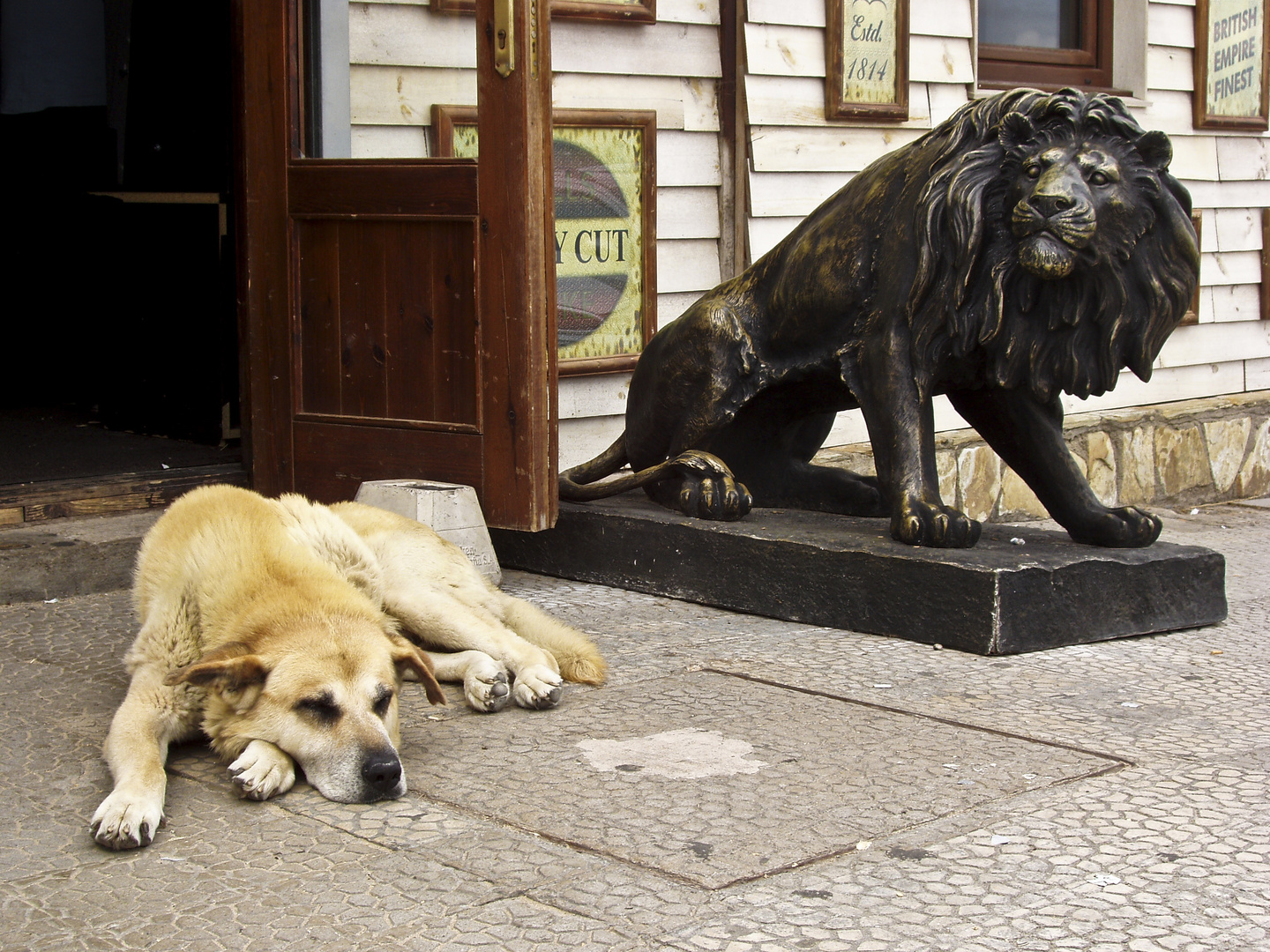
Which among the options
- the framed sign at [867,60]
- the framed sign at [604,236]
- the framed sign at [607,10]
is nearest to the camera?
the framed sign at [607,10]

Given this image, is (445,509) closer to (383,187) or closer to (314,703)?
(383,187)

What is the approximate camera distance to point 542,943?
254cm

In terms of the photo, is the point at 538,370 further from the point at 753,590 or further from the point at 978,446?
the point at 978,446

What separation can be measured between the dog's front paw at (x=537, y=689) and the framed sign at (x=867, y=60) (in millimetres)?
4216

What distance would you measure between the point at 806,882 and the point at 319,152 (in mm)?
4129

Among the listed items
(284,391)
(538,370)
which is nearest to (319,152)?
(284,391)

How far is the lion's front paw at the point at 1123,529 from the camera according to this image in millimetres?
4984

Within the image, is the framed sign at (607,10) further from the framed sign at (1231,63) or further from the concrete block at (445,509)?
the framed sign at (1231,63)

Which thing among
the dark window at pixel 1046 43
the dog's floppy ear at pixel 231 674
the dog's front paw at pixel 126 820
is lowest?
the dog's front paw at pixel 126 820

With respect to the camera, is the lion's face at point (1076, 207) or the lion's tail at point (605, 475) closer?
the lion's face at point (1076, 207)

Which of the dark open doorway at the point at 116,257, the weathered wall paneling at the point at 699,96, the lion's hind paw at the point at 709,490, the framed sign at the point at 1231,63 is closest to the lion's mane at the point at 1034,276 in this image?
the lion's hind paw at the point at 709,490

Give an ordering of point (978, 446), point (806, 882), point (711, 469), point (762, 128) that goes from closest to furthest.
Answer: point (806, 882) → point (711, 469) → point (762, 128) → point (978, 446)

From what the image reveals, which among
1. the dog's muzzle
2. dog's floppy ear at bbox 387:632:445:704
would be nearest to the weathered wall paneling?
dog's floppy ear at bbox 387:632:445:704

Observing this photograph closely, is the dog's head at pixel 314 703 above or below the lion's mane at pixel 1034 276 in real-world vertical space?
below
